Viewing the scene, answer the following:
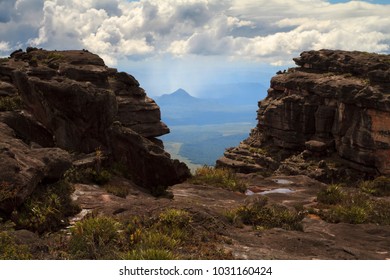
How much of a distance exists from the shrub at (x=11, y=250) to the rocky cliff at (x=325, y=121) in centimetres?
5973

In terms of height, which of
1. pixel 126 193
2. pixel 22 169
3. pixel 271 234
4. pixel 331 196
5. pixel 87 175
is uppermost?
pixel 22 169

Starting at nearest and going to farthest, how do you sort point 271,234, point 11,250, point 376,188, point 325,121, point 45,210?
1. point 11,250
2. point 45,210
3. point 271,234
4. point 376,188
5. point 325,121

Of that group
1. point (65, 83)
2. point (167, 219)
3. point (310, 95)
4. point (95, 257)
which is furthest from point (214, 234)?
point (310, 95)

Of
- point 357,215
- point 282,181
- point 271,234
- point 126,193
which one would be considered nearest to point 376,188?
point 282,181

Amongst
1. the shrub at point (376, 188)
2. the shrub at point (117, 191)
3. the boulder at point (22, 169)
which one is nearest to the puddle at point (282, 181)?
the shrub at point (376, 188)

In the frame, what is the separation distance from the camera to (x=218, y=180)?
35.2m

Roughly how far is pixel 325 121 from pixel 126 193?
59700mm

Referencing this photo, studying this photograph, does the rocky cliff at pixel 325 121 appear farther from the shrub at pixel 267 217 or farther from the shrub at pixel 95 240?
the shrub at pixel 95 240

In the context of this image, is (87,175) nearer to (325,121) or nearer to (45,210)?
(45,210)

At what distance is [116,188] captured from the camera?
2334 cm

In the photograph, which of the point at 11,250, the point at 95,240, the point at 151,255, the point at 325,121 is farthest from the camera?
the point at 325,121

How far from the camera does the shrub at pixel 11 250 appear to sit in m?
11.5
